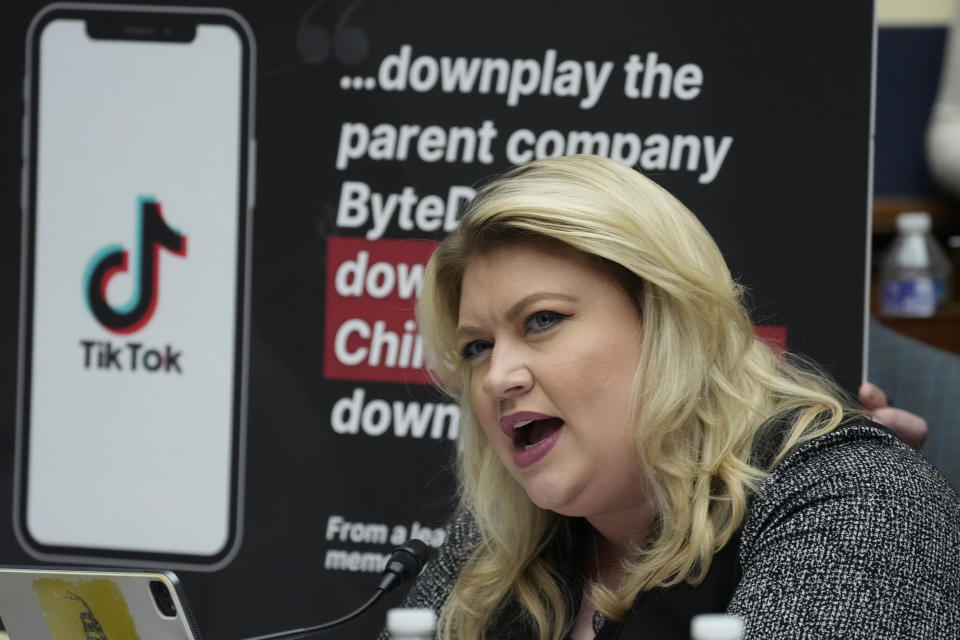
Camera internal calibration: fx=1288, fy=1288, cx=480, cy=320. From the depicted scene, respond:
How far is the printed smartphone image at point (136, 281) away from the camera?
213 cm

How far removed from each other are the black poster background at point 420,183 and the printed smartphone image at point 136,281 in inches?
1.4

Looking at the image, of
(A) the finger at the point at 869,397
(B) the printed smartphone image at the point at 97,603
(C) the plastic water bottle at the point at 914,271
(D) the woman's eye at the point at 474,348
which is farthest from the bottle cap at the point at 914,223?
(B) the printed smartphone image at the point at 97,603

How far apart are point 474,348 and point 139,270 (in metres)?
0.79

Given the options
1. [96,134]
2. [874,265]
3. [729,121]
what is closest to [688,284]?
[729,121]

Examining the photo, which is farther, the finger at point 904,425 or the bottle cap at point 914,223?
the bottle cap at point 914,223

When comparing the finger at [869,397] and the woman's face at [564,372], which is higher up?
the woman's face at [564,372]

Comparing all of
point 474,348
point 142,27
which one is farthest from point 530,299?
point 142,27

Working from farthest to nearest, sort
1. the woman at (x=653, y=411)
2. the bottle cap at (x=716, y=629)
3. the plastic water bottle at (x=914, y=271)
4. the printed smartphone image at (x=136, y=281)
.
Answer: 1. the plastic water bottle at (x=914, y=271)
2. the printed smartphone image at (x=136, y=281)
3. the woman at (x=653, y=411)
4. the bottle cap at (x=716, y=629)

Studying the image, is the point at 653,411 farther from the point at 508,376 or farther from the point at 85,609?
the point at 85,609

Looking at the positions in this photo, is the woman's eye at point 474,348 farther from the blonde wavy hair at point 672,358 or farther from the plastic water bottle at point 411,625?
the plastic water bottle at point 411,625

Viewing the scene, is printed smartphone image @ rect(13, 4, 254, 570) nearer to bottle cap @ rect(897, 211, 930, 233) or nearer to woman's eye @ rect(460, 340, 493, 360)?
woman's eye @ rect(460, 340, 493, 360)

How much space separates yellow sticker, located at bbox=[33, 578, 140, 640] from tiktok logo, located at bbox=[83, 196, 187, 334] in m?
0.93

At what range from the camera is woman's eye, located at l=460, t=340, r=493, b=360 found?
62.6 inches

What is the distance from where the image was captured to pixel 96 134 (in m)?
2.16
